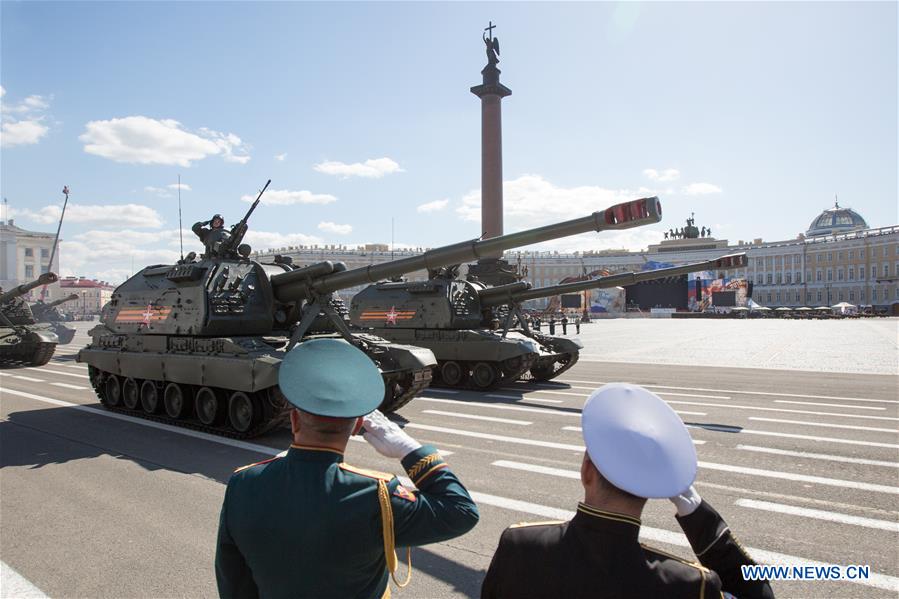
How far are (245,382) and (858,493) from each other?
758 cm

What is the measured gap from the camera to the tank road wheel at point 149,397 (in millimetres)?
11172

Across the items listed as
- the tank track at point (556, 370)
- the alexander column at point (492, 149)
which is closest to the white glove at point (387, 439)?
the tank track at point (556, 370)

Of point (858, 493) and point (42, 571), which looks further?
point (858, 493)

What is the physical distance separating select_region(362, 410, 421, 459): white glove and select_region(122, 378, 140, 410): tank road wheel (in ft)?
35.1

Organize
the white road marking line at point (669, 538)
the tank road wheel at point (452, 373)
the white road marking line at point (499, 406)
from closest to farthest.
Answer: the white road marking line at point (669, 538) → the white road marking line at point (499, 406) → the tank road wheel at point (452, 373)

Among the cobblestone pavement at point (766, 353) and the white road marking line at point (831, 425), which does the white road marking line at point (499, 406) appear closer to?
the white road marking line at point (831, 425)

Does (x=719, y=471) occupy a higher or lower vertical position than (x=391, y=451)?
lower

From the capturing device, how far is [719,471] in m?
7.41

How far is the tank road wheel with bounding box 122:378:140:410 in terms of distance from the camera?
11586 millimetres

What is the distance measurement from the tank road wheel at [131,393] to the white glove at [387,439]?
1068cm

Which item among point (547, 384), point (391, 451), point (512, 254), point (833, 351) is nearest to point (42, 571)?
point (391, 451)

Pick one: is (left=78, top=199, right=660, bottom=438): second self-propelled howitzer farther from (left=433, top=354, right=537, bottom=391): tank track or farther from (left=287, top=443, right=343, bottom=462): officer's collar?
(left=287, top=443, right=343, bottom=462): officer's collar

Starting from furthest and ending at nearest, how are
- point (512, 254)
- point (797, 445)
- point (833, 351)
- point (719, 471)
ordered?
point (512, 254), point (833, 351), point (797, 445), point (719, 471)

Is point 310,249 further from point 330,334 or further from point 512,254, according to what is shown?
point 330,334
